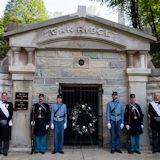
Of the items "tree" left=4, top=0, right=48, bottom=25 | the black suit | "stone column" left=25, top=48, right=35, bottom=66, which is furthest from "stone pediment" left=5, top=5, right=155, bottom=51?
"tree" left=4, top=0, right=48, bottom=25

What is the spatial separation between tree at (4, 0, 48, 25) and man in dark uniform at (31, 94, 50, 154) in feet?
53.9

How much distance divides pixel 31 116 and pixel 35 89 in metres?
0.83

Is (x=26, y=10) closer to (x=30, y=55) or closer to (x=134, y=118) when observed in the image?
(x=30, y=55)

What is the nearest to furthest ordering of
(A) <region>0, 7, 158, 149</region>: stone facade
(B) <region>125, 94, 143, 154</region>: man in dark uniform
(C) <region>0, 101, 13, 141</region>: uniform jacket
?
(C) <region>0, 101, 13, 141</region>: uniform jacket, (B) <region>125, 94, 143, 154</region>: man in dark uniform, (A) <region>0, 7, 158, 149</region>: stone facade

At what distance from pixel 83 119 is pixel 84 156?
1.49m

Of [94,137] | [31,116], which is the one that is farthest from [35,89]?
[94,137]

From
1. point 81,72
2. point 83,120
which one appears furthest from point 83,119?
point 81,72

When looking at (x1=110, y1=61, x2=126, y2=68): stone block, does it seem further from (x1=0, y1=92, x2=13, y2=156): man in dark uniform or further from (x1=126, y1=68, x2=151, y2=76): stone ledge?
(x1=0, y1=92, x2=13, y2=156): man in dark uniform

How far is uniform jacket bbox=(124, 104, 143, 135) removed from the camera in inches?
324

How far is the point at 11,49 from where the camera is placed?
8688mm

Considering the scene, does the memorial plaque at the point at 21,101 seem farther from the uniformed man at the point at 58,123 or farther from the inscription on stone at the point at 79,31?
the inscription on stone at the point at 79,31

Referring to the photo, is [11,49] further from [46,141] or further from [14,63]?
[46,141]

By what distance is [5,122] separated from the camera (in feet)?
26.0

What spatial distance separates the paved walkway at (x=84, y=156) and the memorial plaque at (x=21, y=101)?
1.24 m
